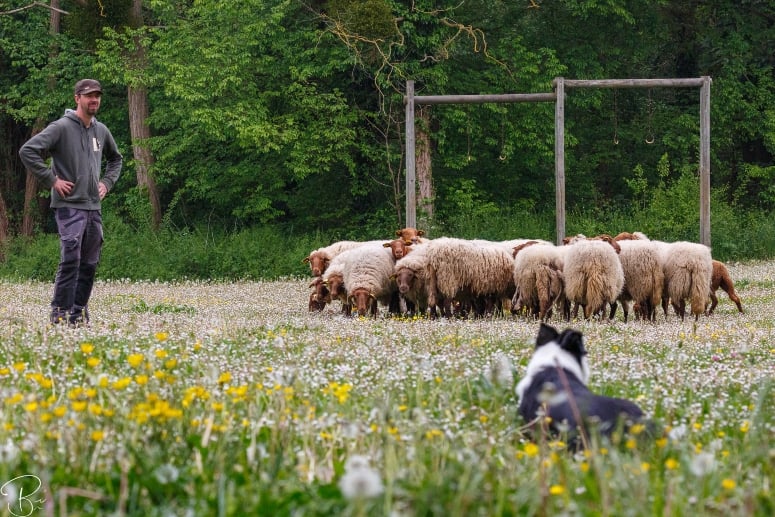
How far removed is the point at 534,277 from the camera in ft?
51.0

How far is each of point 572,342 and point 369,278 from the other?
35.3 ft

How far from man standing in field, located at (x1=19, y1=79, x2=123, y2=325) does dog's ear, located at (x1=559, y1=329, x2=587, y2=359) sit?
6.32 metres

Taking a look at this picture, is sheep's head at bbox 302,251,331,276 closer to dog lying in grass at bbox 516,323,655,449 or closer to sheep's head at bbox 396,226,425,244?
sheep's head at bbox 396,226,425,244

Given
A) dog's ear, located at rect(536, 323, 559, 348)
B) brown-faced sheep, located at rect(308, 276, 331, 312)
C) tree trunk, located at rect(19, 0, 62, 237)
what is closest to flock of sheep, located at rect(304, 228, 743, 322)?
brown-faced sheep, located at rect(308, 276, 331, 312)

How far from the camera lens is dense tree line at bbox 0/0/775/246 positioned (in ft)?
97.0

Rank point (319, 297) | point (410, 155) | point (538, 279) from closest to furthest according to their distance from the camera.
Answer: point (538, 279), point (319, 297), point (410, 155)

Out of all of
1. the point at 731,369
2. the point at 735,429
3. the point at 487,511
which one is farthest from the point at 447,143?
the point at 487,511

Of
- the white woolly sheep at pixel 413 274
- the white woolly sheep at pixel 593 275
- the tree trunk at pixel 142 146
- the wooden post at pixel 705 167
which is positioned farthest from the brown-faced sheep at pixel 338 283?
the tree trunk at pixel 142 146

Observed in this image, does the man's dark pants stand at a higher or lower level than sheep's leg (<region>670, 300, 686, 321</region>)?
higher

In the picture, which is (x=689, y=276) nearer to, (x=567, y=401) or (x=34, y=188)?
(x=567, y=401)

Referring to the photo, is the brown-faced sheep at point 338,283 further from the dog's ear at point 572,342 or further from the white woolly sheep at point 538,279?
the dog's ear at point 572,342

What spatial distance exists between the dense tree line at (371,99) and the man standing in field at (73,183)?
46.1 ft

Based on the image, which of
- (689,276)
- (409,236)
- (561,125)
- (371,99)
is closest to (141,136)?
(371,99)

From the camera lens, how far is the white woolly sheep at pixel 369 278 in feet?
53.0
